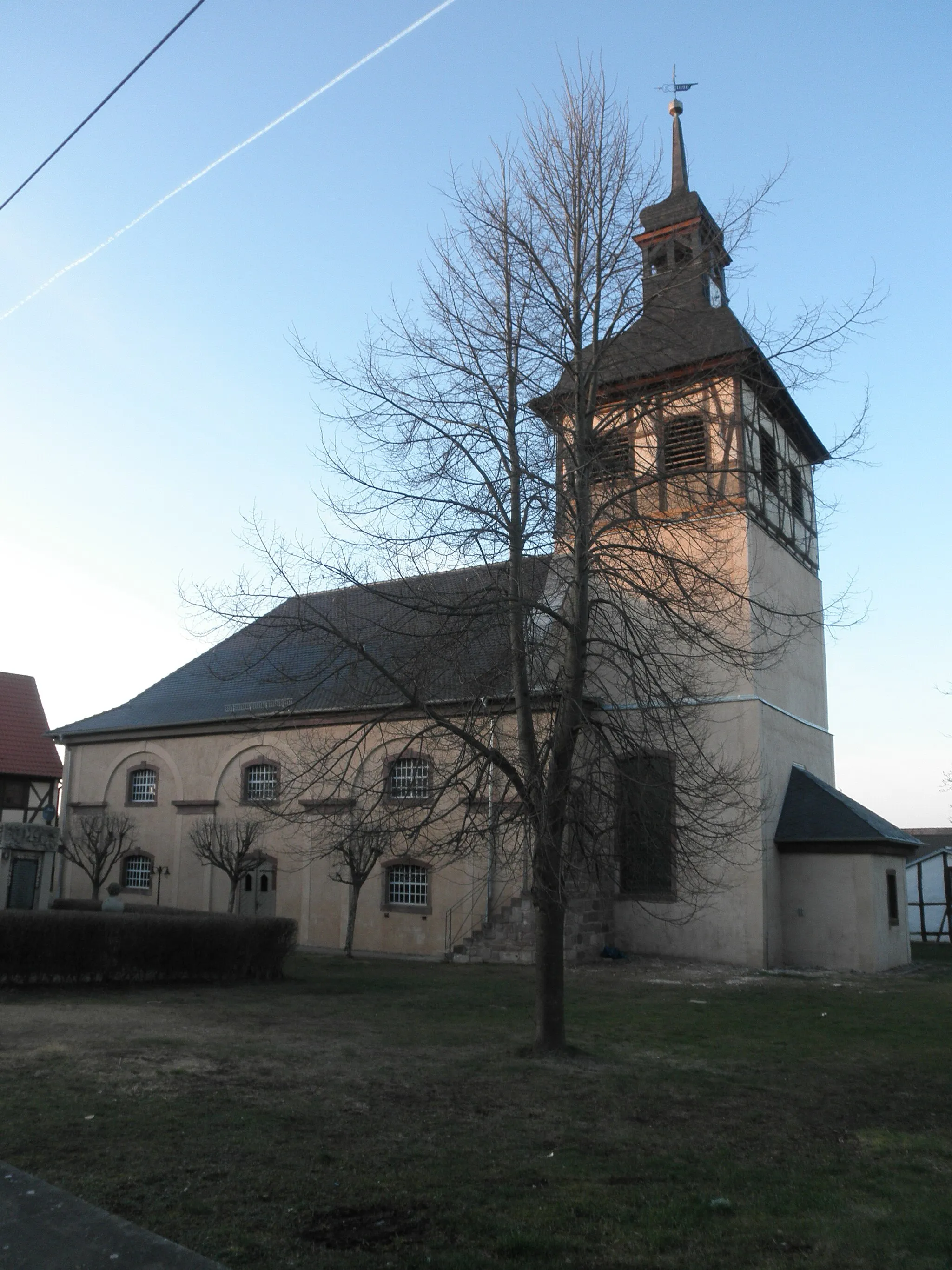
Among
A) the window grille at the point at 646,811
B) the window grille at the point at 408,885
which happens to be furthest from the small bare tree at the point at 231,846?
the window grille at the point at 646,811

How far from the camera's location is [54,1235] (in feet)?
17.2

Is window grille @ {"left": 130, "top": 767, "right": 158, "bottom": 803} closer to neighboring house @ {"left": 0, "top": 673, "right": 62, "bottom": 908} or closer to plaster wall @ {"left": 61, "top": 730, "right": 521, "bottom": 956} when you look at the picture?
plaster wall @ {"left": 61, "top": 730, "right": 521, "bottom": 956}

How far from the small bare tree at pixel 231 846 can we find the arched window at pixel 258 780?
0.78m

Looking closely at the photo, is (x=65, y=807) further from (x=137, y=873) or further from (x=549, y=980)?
(x=549, y=980)

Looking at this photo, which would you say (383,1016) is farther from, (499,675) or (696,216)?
(696,216)

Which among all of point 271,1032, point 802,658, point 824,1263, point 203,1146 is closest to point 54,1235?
point 203,1146

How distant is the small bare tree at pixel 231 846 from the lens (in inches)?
1007

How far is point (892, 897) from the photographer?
25125mm

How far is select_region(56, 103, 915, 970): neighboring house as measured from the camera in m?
11.9

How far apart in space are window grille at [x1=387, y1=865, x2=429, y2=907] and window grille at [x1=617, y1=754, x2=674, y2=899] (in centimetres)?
1312

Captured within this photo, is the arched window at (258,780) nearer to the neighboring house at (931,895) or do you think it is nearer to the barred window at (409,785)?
the barred window at (409,785)

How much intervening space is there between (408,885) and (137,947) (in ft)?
31.9

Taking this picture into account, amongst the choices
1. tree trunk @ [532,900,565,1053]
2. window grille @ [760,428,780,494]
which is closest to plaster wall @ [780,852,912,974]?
window grille @ [760,428,780,494]

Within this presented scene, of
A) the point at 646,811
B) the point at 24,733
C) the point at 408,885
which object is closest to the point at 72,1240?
the point at 646,811
